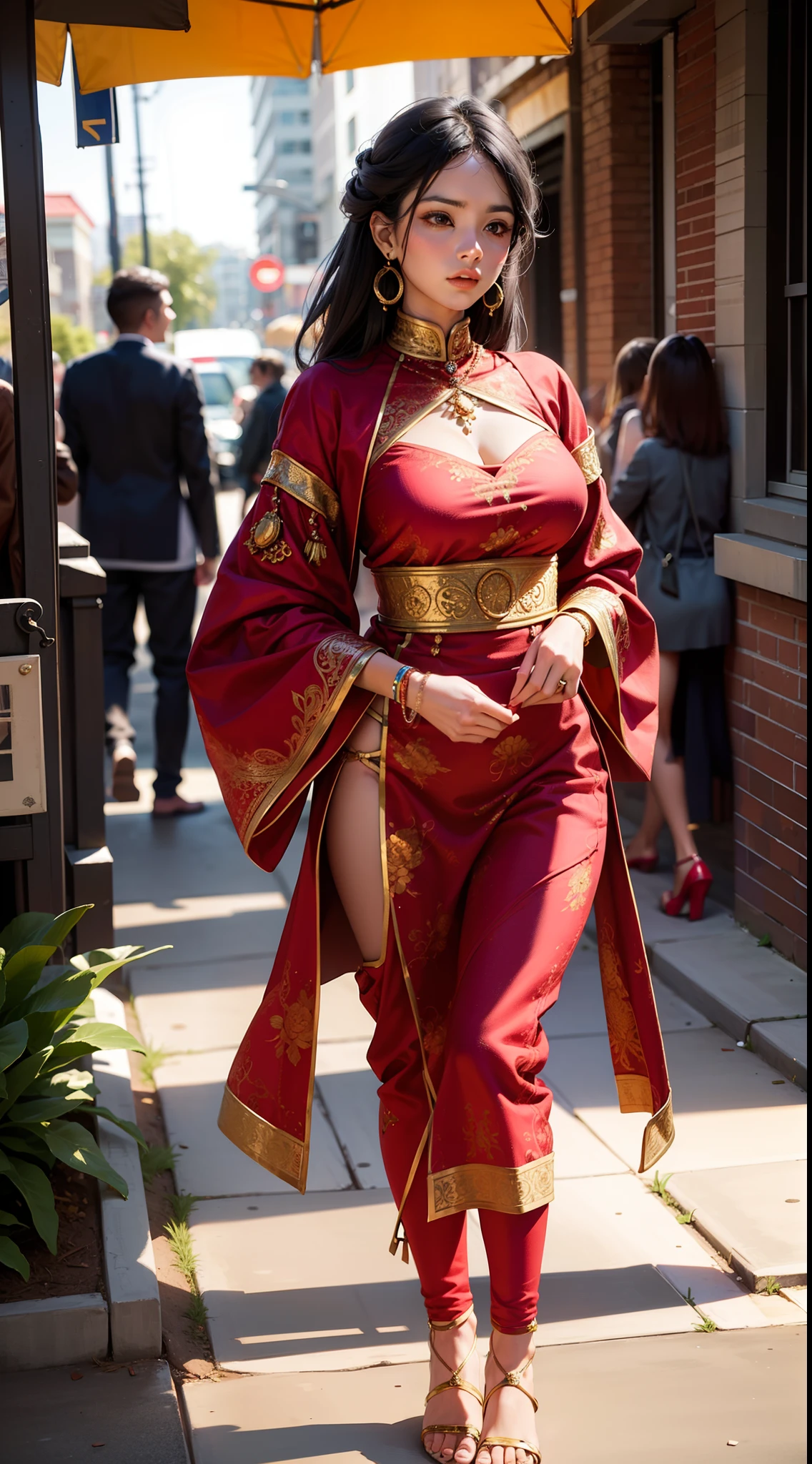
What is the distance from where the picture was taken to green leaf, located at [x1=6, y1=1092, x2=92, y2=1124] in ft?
10.1

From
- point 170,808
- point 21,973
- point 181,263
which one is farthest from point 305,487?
point 181,263

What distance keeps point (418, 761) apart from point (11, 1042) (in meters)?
0.97

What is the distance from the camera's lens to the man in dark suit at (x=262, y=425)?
34.3 feet

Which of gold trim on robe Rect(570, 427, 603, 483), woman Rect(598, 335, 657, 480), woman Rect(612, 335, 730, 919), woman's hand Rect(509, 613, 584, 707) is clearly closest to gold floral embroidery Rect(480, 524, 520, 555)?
woman's hand Rect(509, 613, 584, 707)

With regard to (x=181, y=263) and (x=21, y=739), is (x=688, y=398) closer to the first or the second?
(x=21, y=739)

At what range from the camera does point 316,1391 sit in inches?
114

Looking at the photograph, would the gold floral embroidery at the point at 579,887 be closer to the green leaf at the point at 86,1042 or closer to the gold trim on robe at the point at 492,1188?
the gold trim on robe at the point at 492,1188

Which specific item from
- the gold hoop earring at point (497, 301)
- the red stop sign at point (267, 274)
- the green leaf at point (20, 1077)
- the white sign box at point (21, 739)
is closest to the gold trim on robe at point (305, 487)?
the gold hoop earring at point (497, 301)

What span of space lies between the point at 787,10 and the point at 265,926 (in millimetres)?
3502

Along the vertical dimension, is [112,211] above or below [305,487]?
above

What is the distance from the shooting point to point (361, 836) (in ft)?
8.74

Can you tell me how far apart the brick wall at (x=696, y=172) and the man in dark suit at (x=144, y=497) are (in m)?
2.22

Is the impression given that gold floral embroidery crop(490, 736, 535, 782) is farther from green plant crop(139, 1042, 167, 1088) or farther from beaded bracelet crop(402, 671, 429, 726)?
green plant crop(139, 1042, 167, 1088)

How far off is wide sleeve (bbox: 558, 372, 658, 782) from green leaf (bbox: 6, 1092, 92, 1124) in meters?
1.26
